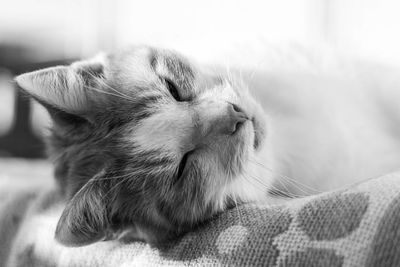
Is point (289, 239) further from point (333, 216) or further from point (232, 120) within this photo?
point (232, 120)

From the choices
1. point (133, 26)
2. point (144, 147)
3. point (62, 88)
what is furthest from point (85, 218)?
point (133, 26)

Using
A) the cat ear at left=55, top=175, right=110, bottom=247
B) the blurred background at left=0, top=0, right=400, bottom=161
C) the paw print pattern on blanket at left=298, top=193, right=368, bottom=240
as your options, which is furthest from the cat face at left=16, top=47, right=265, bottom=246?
the blurred background at left=0, top=0, right=400, bottom=161

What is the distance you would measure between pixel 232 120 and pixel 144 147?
0.61ft

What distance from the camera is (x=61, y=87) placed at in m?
1.02

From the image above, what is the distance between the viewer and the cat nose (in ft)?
3.22

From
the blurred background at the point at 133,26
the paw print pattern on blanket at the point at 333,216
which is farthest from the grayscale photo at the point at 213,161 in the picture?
the blurred background at the point at 133,26

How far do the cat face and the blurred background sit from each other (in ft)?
5.94

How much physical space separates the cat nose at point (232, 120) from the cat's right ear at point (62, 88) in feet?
0.96

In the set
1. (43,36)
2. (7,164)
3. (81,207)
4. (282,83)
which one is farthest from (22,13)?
(81,207)

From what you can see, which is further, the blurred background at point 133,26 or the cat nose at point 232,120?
the blurred background at point 133,26

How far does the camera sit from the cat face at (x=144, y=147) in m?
0.94

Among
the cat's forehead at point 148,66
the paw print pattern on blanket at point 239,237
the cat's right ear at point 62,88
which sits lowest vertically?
the paw print pattern on blanket at point 239,237

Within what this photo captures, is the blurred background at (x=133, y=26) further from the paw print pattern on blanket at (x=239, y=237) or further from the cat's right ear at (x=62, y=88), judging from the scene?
the paw print pattern on blanket at (x=239, y=237)

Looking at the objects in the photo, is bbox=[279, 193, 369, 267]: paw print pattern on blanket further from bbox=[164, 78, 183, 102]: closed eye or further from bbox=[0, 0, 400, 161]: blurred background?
bbox=[0, 0, 400, 161]: blurred background
